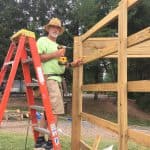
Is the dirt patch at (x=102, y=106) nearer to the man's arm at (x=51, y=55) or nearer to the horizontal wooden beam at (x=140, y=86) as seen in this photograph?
the man's arm at (x=51, y=55)

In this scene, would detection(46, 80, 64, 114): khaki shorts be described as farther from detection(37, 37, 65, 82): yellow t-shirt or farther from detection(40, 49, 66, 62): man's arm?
detection(40, 49, 66, 62): man's arm

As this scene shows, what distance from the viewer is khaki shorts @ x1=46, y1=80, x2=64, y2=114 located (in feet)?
19.1

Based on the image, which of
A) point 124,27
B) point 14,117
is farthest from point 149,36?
point 14,117

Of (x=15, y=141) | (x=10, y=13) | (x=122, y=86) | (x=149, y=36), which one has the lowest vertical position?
(x=15, y=141)

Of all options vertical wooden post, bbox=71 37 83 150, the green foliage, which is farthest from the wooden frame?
the green foliage

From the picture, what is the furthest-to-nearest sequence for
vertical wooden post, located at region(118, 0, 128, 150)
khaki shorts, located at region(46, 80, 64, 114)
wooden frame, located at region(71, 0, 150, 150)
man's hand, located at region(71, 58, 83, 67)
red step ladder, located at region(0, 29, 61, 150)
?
man's hand, located at region(71, 58, 83, 67)
khaki shorts, located at region(46, 80, 64, 114)
red step ladder, located at region(0, 29, 61, 150)
vertical wooden post, located at region(118, 0, 128, 150)
wooden frame, located at region(71, 0, 150, 150)

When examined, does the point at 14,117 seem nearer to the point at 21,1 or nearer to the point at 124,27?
the point at 21,1

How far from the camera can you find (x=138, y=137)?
4199mm

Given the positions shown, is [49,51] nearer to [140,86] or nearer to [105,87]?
[105,87]

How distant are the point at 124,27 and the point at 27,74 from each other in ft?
5.88

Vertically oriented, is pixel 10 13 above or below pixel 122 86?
above

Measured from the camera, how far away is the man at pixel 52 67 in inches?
230

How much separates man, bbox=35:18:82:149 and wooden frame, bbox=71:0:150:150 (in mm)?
424

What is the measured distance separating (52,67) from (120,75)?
1.55 meters
